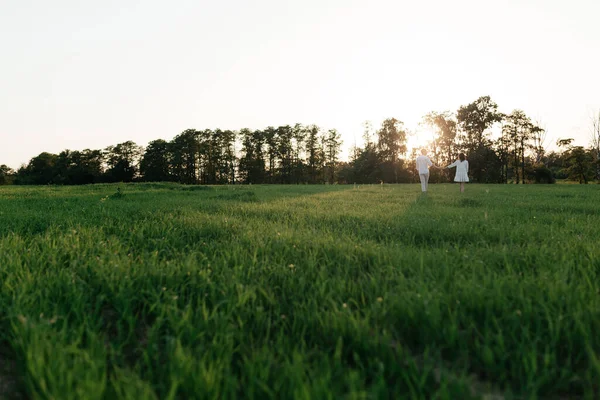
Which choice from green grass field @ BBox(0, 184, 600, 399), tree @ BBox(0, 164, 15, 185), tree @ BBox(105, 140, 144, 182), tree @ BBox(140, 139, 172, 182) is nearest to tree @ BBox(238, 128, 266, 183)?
tree @ BBox(140, 139, 172, 182)

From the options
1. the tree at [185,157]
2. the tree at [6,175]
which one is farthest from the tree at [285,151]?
the tree at [6,175]

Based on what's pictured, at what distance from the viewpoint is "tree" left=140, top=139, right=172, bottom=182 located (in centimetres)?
7975

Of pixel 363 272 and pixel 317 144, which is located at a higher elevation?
pixel 317 144

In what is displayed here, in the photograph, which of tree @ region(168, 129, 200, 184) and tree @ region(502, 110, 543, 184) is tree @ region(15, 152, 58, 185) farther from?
tree @ region(502, 110, 543, 184)

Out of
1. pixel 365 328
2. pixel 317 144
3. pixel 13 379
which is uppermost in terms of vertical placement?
pixel 317 144

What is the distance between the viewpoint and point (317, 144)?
259ft

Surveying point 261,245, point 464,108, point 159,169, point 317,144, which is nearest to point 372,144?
point 317,144

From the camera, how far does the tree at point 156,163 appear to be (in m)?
79.8

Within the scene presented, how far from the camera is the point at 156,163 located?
3191 inches

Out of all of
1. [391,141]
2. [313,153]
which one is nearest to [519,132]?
[391,141]

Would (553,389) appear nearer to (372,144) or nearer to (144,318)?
(144,318)

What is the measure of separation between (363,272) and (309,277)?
1.65 ft

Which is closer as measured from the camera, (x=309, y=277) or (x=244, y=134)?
(x=309, y=277)

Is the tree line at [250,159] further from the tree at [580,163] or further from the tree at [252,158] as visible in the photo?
the tree at [580,163]
